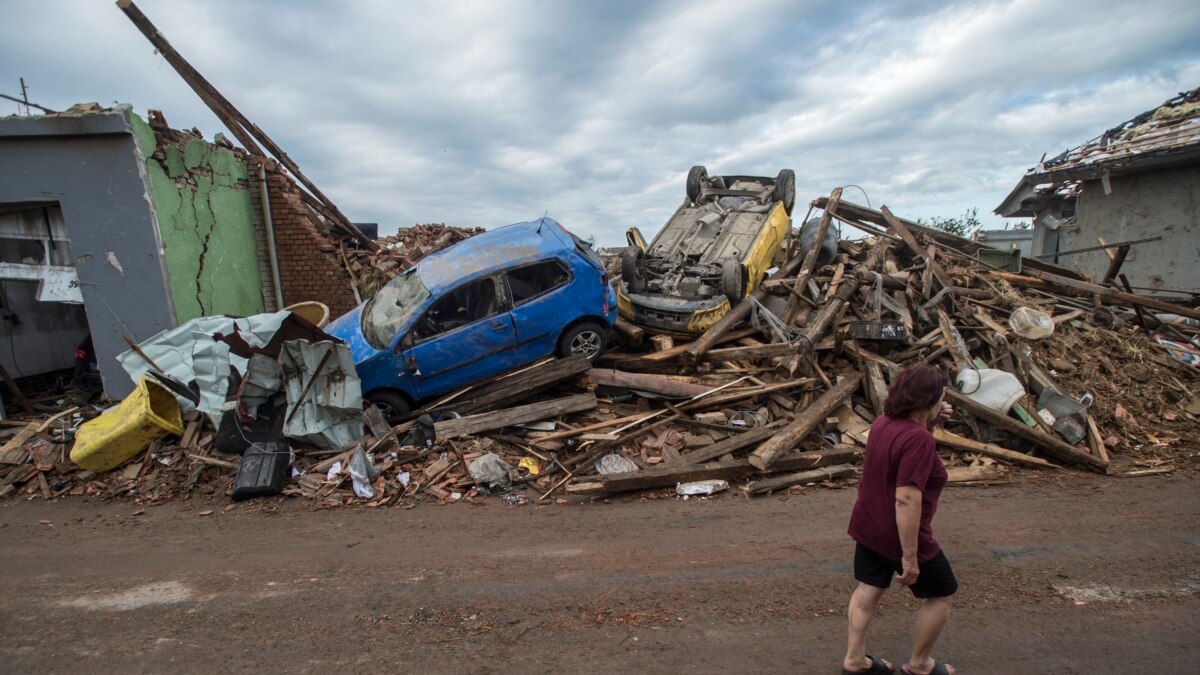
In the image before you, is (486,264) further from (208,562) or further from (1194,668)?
(1194,668)

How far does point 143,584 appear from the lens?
4488 millimetres

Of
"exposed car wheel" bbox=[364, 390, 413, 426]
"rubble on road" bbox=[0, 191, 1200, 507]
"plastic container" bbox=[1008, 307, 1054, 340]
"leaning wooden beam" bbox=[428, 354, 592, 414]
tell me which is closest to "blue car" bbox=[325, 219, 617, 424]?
"exposed car wheel" bbox=[364, 390, 413, 426]

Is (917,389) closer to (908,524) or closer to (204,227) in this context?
(908,524)

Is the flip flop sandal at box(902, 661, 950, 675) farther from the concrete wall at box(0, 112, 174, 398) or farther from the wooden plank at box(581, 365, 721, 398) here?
the concrete wall at box(0, 112, 174, 398)

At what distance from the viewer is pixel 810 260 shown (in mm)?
10305

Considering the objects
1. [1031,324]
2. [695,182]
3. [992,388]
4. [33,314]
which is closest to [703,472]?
[992,388]

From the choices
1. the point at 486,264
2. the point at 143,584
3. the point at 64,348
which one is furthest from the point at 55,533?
the point at 64,348

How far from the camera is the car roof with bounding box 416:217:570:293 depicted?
7.73m

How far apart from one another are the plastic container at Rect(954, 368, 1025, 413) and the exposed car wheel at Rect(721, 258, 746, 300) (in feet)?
10.3

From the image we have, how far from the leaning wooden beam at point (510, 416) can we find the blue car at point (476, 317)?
74 cm

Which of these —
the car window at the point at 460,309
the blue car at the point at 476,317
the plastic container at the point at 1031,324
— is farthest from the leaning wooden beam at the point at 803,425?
the car window at the point at 460,309

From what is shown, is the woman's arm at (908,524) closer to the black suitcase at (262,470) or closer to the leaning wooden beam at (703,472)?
the leaning wooden beam at (703,472)

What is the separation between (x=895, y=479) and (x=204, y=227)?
10786 millimetres

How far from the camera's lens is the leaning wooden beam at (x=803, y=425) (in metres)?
6.00
